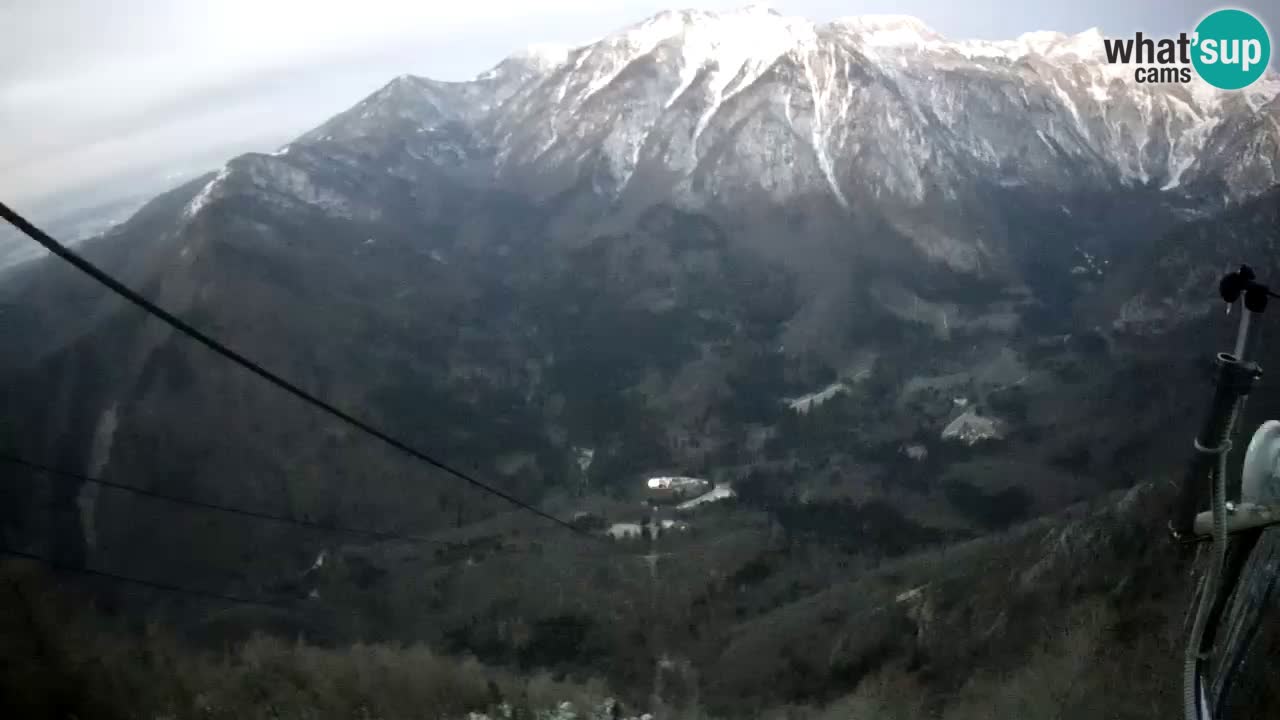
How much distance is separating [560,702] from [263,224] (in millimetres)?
168555

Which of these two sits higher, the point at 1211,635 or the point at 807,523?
the point at 1211,635

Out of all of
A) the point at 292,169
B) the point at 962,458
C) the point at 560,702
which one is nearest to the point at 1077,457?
the point at 962,458

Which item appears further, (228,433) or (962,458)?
(962,458)

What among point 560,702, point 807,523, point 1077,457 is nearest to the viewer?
point 560,702

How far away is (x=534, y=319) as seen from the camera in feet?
612

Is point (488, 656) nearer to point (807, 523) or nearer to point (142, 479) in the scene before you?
point (807, 523)

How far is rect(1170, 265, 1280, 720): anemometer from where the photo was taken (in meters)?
6.50

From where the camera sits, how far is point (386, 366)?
145m

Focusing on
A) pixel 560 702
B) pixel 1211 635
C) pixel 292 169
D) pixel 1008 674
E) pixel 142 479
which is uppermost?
pixel 292 169

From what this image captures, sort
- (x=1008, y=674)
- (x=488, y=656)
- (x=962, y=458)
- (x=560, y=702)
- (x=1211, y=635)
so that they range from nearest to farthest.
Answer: (x=1211, y=635), (x=560, y=702), (x=1008, y=674), (x=488, y=656), (x=962, y=458)

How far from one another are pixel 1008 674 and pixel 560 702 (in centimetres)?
1350

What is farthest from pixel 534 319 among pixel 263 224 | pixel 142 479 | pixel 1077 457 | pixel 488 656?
pixel 488 656

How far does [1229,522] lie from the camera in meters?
7.56

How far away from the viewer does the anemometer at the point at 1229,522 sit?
6496 millimetres
